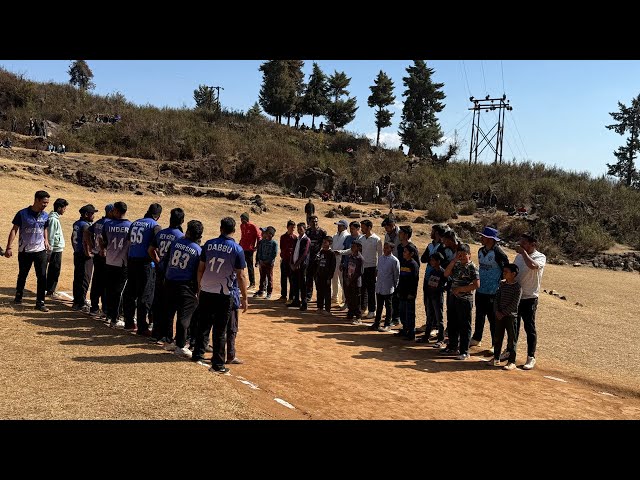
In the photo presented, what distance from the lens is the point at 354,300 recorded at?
442 inches

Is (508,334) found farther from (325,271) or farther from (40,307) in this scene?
(40,307)

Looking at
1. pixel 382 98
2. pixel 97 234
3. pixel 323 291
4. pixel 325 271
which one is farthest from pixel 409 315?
pixel 382 98

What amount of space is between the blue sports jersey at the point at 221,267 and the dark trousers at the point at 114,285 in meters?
2.21

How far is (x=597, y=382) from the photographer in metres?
8.53

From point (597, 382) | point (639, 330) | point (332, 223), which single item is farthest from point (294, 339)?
point (332, 223)

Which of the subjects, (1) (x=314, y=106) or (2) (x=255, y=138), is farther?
(1) (x=314, y=106)

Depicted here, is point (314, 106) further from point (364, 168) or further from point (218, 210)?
point (218, 210)

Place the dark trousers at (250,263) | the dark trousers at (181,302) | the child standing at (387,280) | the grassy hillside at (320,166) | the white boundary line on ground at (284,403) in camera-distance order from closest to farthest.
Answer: the white boundary line on ground at (284,403), the dark trousers at (181,302), the child standing at (387,280), the dark trousers at (250,263), the grassy hillside at (320,166)

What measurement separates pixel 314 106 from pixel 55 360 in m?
48.4

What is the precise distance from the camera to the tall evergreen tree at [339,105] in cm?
5291

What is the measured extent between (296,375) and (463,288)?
10.1 feet

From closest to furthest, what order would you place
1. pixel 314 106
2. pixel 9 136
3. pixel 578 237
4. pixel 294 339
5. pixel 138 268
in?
pixel 138 268
pixel 294 339
pixel 578 237
pixel 9 136
pixel 314 106

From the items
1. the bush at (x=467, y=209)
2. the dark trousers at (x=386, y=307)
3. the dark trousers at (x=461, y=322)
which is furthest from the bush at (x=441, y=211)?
the dark trousers at (x=461, y=322)

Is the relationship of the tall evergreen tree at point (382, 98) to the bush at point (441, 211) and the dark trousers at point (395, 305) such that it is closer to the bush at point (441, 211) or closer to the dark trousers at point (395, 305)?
the bush at point (441, 211)
